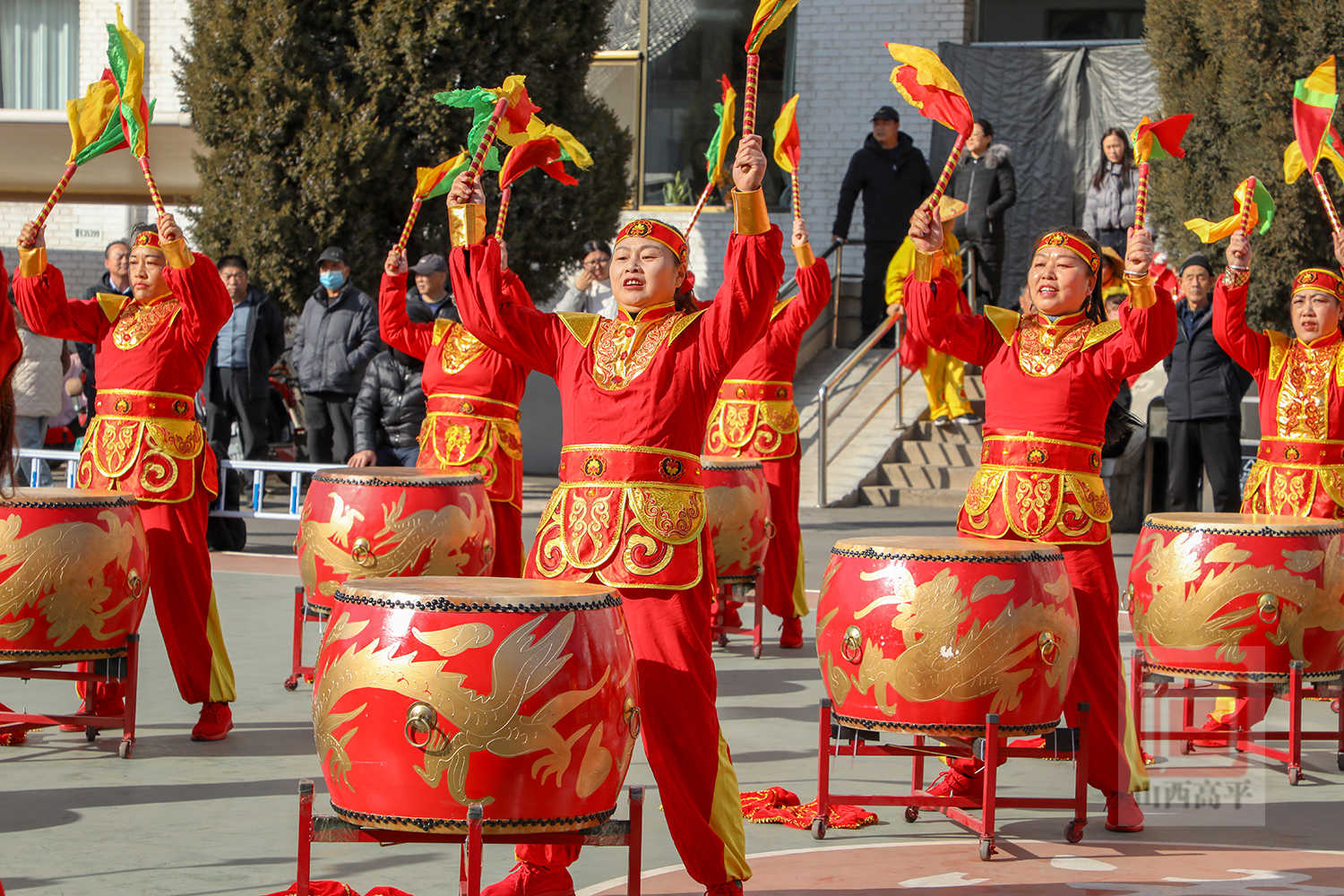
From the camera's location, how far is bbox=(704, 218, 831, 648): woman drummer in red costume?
25.4 feet

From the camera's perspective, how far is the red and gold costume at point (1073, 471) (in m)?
4.89

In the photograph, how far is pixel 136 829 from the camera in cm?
450

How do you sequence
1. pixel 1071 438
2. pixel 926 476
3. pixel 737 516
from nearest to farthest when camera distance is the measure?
pixel 1071 438, pixel 737 516, pixel 926 476

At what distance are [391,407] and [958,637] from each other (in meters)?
5.11

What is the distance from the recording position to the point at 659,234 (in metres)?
4.14

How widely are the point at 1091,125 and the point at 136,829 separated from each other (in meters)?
12.5

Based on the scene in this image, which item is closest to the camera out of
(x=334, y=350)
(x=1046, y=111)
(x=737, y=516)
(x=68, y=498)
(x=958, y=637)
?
(x=958, y=637)

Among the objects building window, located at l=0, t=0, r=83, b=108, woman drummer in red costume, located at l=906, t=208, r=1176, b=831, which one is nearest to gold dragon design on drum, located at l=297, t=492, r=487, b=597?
woman drummer in red costume, located at l=906, t=208, r=1176, b=831

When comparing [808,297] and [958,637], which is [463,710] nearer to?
[958,637]

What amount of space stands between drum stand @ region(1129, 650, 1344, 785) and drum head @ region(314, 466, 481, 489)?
2381 millimetres

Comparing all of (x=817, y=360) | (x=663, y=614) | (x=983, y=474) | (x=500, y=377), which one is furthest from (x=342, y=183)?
(x=663, y=614)

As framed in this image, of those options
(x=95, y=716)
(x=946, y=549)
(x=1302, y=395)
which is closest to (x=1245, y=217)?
(x=1302, y=395)

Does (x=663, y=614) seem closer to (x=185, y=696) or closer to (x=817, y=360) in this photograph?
(x=185, y=696)

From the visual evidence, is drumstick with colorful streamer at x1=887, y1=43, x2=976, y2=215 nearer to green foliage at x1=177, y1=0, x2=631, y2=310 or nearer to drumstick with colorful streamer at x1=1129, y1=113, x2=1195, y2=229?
drumstick with colorful streamer at x1=1129, y1=113, x2=1195, y2=229
